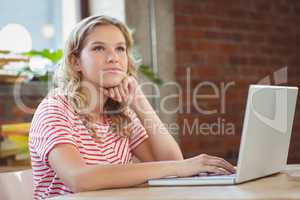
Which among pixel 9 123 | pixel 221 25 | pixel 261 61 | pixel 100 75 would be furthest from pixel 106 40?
pixel 261 61

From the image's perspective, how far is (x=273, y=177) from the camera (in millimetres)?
1661

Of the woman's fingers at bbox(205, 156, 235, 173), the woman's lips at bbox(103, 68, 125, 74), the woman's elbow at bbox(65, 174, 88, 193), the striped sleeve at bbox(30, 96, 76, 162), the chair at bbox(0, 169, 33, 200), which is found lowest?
the chair at bbox(0, 169, 33, 200)

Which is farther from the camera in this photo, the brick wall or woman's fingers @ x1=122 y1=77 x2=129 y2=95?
the brick wall

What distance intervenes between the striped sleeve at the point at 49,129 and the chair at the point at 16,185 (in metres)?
0.09

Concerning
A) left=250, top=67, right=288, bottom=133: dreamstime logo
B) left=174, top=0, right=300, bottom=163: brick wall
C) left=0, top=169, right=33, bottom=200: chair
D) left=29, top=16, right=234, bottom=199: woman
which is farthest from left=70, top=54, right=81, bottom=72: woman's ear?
left=174, top=0, right=300, bottom=163: brick wall

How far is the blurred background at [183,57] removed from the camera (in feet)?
11.2

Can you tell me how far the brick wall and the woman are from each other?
1811 mm

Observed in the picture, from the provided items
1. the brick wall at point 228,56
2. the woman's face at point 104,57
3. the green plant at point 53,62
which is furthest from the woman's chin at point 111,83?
the brick wall at point 228,56

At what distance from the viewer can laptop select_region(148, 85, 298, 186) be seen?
1.41 metres

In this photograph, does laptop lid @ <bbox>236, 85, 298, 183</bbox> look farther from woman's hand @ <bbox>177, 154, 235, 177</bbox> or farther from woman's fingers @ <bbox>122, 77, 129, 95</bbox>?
woman's fingers @ <bbox>122, 77, 129, 95</bbox>

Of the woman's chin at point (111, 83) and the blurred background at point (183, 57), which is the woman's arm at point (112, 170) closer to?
the woman's chin at point (111, 83)

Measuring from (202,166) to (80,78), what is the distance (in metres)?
0.66

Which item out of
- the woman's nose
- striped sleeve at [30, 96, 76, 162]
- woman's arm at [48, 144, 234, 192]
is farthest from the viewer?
the woman's nose

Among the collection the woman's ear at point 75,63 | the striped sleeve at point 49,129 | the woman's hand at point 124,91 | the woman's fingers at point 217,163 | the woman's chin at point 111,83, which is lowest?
the woman's fingers at point 217,163
